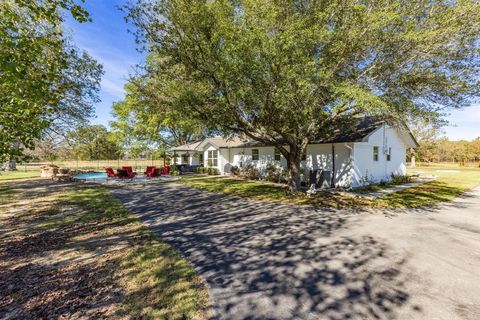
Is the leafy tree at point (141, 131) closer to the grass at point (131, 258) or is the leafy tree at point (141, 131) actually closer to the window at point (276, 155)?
A: the window at point (276, 155)

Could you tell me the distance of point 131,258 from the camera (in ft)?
17.0

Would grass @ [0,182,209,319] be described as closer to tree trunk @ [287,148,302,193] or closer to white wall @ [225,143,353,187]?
tree trunk @ [287,148,302,193]

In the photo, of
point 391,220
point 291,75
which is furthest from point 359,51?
point 391,220

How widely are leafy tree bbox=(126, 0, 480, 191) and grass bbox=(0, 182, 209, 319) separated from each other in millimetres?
5689

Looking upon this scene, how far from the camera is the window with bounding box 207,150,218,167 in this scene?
2673cm

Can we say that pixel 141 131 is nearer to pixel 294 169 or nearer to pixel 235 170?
pixel 235 170

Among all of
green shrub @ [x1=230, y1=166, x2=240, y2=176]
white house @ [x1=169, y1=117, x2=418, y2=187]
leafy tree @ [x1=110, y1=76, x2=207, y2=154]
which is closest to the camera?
white house @ [x1=169, y1=117, x2=418, y2=187]

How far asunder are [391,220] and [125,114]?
31380mm

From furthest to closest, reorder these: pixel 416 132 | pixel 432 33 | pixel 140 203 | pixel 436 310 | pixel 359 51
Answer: pixel 416 132
pixel 140 203
pixel 359 51
pixel 432 33
pixel 436 310

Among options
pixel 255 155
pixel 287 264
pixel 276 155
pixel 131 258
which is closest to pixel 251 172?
pixel 255 155

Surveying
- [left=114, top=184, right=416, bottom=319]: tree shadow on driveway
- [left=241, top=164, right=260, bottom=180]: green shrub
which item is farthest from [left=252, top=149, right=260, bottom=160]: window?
[left=114, top=184, right=416, bottom=319]: tree shadow on driveway

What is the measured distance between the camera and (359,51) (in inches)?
350

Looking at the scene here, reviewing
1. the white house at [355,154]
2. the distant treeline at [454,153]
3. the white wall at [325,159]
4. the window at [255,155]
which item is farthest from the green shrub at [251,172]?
the distant treeline at [454,153]

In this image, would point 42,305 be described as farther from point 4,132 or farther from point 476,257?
point 476,257
